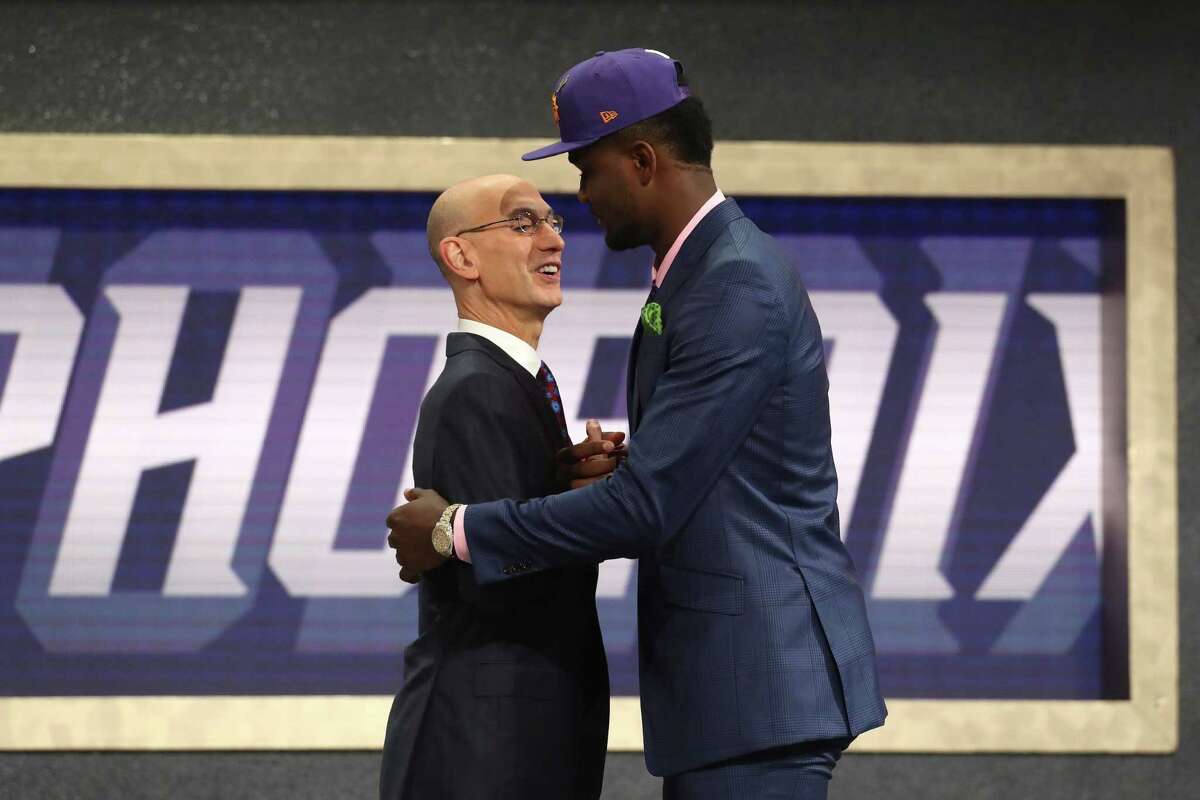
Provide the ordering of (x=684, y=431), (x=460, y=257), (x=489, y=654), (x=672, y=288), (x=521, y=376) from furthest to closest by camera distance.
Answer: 1. (x=460, y=257)
2. (x=521, y=376)
3. (x=489, y=654)
4. (x=672, y=288)
5. (x=684, y=431)

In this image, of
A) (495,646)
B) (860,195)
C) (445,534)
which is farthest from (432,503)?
(860,195)

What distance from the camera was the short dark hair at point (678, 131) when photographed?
220 centimetres

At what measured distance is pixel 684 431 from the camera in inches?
80.7

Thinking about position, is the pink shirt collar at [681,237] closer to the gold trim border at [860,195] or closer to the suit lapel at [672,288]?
the suit lapel at [672,288]

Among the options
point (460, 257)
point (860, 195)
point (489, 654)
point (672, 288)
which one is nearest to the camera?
point (672, 288)

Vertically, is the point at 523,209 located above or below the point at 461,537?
above

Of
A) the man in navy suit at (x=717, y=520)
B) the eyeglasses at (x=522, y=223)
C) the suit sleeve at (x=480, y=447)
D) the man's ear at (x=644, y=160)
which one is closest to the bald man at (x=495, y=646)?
the suit sleeve at (x=480, y=447)

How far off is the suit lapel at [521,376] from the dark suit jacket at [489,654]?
0.04 feet

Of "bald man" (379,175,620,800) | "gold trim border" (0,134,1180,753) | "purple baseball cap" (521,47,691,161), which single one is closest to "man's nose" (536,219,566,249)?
"bald man" (379,175,620,800)

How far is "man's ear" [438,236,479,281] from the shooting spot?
2.50 m

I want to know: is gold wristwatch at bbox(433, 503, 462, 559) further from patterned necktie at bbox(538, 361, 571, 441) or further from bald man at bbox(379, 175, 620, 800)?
patterned necktie at bbox(538, 361, 571, 441)

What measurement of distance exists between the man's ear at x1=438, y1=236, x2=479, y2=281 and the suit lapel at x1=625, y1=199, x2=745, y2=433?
41cm

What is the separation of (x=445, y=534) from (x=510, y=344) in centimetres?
41

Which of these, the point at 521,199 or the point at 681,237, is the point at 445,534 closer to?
the point at 681,237
